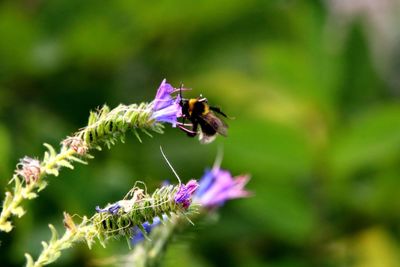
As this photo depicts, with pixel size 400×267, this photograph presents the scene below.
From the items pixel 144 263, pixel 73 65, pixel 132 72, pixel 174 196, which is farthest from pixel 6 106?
pixel 174 196

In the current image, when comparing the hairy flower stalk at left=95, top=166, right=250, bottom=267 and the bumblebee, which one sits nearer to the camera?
the bumblebee

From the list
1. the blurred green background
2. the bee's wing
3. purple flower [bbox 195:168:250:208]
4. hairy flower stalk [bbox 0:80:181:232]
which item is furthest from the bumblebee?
the blurred green background

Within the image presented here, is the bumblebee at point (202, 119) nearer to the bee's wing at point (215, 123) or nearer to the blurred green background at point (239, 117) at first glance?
the bee's wing at point (215, 123)

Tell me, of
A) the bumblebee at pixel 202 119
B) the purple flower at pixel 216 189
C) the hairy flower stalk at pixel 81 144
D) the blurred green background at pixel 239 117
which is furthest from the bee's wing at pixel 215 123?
the blurred green background at pixel 239 117

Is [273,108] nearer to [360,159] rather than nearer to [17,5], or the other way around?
[360,159]

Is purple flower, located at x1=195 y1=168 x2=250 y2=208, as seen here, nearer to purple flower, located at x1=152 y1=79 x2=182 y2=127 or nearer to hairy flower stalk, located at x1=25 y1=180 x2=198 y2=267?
purple flower, located at x1=152 y1=79 x2=182 y2=127

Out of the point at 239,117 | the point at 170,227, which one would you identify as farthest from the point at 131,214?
the point at 239,117
